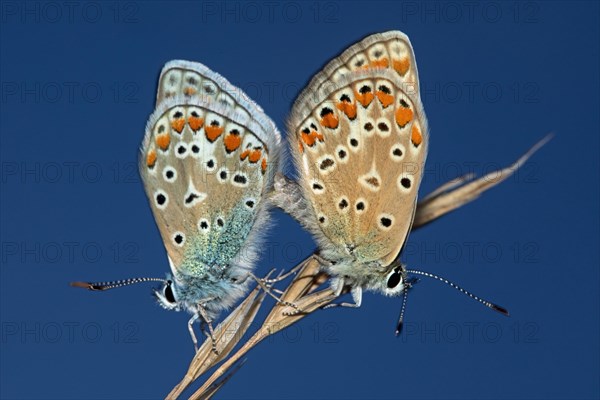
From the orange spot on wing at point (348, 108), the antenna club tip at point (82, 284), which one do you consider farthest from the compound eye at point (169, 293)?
the orange spot on wing at point (348, 108)

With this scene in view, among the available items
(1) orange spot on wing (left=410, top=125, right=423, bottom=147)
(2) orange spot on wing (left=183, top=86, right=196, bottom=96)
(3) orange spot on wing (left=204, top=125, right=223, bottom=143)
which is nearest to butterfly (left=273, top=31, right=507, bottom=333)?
(1) orange spot on wing (left=410, top=125, right=423, bottom=147)

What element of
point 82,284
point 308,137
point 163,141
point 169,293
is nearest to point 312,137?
point 308,137

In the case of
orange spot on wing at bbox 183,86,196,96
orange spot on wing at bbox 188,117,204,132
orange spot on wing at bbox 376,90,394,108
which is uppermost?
orange spot on wing at bbox 183,86,196,96

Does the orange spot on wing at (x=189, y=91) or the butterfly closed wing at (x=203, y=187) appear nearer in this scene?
the butterfly closed wing at (x=203, y=187)

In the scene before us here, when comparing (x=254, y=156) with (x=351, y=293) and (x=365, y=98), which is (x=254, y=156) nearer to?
(x=365, y=98)

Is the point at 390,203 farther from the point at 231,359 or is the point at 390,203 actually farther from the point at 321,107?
the point at 231,359

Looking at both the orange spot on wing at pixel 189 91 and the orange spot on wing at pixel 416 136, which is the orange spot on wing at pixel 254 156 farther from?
the orange spot on wing at pixel 416 136

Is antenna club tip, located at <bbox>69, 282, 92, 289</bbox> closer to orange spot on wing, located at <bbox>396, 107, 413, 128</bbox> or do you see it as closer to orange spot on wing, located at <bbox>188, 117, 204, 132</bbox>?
orange spot on wing, located at <bbox>188, 117, 204, 132</bbox>
